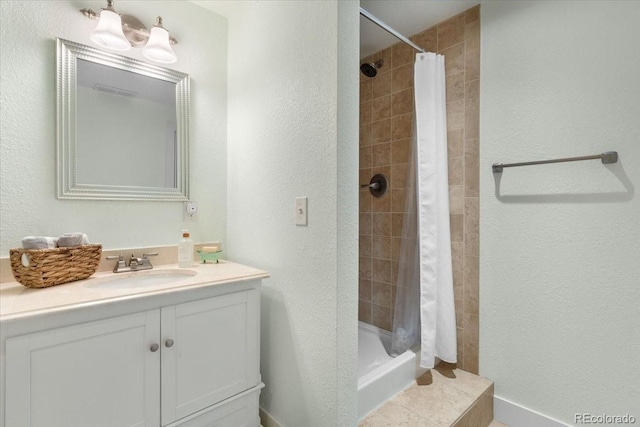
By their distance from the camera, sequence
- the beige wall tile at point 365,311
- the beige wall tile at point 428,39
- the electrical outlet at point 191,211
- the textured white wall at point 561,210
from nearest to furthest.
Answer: the textured white wall at point 561,210 < the electrical outlet at point 191,211 < the beige wall tile at point 428,39 < the beige wall tile at point 365,311

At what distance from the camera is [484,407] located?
1.57 m

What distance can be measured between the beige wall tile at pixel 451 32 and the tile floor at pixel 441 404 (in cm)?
203

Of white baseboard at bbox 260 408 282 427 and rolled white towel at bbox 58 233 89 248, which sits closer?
rolled white towel at bbox 58 233 89 248

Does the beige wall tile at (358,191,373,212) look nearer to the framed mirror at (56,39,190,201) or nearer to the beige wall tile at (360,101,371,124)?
the beige wall tile at (360,101,371,124)

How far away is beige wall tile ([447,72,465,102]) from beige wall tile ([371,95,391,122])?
1.50ft

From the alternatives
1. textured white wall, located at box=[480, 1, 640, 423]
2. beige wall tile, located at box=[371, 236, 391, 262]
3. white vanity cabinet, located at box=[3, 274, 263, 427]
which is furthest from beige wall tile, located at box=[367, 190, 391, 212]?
white vanity cabinet, located at box=[3, 274, 263, 427]

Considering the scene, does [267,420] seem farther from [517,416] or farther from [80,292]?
[517,416]

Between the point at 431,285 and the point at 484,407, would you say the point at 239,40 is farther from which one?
the point at 484,407

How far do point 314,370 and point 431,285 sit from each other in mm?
828

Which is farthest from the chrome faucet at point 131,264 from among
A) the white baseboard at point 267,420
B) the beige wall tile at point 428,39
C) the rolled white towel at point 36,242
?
the beige wall tile at point 428,39

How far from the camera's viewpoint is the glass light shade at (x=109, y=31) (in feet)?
4.23

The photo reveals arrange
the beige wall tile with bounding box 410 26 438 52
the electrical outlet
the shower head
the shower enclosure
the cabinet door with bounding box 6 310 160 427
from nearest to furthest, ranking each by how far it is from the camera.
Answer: the cabinet door with bounding box 6 310 160 427
the electrical outlet
the shower enclosure
the beige wall tile with bounding box 410 26 438 52
the shower head

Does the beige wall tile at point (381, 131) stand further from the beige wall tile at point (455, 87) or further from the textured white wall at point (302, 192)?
the textured white wall at point (302, 192)

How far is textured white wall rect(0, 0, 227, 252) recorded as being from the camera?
3.90 ft
